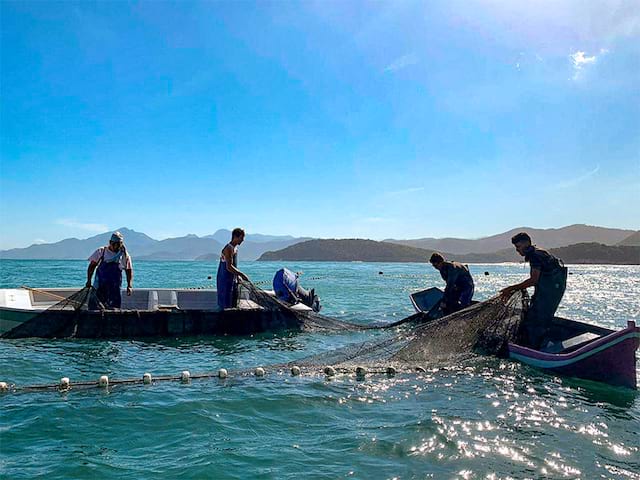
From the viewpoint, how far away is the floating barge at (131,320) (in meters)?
12.2

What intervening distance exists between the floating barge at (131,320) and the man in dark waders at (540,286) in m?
5.74

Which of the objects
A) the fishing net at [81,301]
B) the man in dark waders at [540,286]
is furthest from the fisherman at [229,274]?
the man in dark waders at [540,286]

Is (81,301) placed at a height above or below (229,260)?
below

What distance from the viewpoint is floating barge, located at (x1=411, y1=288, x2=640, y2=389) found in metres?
8.38

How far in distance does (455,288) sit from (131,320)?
30.3 feet

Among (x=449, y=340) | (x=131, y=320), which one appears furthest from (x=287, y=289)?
(x=449, y=340)

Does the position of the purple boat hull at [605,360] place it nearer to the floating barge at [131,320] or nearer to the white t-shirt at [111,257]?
the floating barge at [131,320]

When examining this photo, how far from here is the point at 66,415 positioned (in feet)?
22.1

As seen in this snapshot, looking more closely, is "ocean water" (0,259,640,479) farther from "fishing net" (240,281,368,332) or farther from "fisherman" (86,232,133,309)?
"fishing net" (240,281,368,332)

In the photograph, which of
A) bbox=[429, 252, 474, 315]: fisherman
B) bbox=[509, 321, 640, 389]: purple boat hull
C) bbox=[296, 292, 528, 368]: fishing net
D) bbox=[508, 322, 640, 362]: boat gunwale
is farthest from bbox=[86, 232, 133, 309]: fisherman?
bbox=[509, 321, 640, 389]: purple boat hull

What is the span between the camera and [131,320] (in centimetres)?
1293

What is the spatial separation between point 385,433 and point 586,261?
15469 centimetres

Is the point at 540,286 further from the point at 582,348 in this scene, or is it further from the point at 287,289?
the point at 287,289

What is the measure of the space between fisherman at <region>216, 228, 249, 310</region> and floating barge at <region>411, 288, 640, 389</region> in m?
7.54
